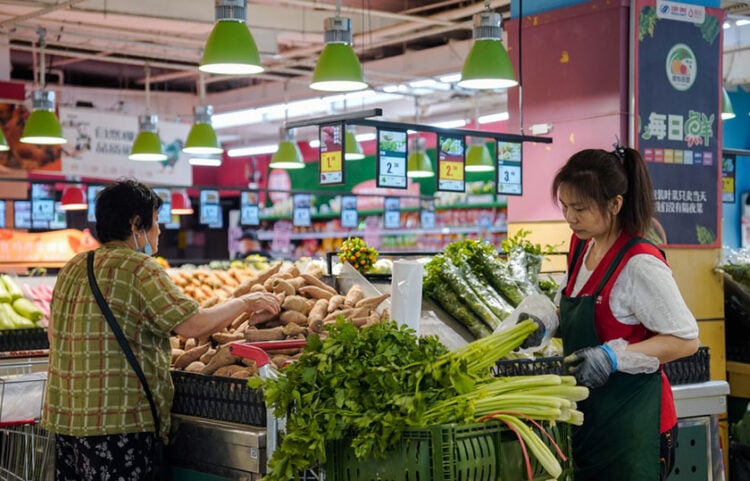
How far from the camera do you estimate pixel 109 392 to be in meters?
3.53

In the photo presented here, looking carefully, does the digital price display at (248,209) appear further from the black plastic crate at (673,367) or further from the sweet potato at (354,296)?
the black plastic crate at (673,367)

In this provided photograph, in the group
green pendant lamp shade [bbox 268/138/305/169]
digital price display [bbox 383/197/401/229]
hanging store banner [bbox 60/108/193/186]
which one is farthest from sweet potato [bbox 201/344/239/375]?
digital price display [bbox 383/197/401/229]

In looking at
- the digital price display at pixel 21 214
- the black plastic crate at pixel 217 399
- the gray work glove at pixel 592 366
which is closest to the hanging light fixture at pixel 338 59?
the black plastic crate at pixel 217 399

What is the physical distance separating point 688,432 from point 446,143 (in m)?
3.77

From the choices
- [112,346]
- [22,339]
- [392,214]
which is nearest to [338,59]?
[22,339]

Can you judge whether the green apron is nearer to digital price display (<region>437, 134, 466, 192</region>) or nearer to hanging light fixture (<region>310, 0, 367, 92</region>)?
hanging light fixture (<region>310, 0, 367, 92</region>)

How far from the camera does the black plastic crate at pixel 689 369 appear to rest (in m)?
4.22

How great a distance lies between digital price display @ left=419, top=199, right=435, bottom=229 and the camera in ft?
55.3

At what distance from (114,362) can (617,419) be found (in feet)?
5.78

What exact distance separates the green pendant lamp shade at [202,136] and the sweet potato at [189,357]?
628 cm

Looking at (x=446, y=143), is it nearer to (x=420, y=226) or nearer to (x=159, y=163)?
Result: (x=159, y=163)

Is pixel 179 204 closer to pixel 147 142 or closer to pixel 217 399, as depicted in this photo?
pixel 147 142

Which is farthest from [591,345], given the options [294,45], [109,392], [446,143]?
[294,45]

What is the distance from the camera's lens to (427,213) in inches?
666
